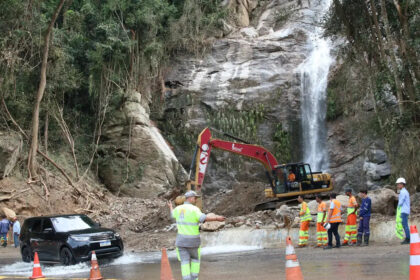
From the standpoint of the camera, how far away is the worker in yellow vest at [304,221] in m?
14.5

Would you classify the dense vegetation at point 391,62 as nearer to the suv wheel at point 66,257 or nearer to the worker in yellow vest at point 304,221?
the worker in yellow vest at point 304,221

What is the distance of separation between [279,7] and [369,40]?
21.7 meters

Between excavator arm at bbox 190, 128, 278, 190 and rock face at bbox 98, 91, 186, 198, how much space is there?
32.4 feet

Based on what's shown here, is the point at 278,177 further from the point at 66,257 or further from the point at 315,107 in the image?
the point at 315,107

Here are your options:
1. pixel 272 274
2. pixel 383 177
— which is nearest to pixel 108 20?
pixel 383 177

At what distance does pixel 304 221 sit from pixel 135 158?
61.9ft

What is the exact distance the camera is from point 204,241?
714 inches

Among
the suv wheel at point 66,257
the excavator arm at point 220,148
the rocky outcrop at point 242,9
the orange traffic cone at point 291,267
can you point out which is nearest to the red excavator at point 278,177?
the excavator arm at point 220,148

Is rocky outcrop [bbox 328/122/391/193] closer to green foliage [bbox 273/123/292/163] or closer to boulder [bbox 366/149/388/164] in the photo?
boulder [bbox 366/149/388/164]

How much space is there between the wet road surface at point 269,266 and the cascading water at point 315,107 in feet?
57.5

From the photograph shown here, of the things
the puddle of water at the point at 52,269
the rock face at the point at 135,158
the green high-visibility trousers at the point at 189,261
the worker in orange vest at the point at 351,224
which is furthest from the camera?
the rock face at the point at 135,158

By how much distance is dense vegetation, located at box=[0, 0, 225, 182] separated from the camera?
2788 centimetres

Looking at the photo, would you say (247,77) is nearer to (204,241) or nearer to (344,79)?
(344,79)

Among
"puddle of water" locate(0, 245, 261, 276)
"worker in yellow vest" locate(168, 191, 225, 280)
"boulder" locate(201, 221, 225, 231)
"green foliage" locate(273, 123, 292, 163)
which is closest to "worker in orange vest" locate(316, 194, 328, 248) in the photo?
"puddle of water" locate(0, 245, 261, 276)
